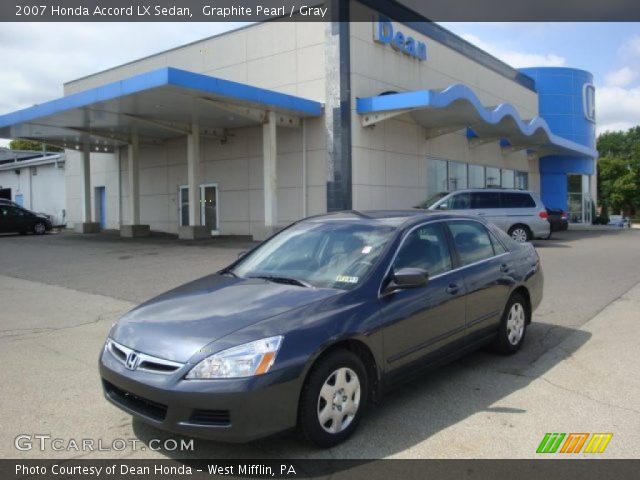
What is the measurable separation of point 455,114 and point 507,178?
11370 mm

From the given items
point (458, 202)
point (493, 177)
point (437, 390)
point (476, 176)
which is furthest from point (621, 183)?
point (437, 390)

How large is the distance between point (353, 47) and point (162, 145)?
10204 mm

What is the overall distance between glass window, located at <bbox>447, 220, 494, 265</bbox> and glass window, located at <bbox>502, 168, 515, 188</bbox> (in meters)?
25.3

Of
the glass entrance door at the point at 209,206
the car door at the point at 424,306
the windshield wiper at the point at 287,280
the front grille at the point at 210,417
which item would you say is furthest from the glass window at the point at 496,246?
the glass entrance door at the point at 209,206

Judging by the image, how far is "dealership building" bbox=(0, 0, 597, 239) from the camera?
17516 mm

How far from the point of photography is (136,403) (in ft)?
11.8

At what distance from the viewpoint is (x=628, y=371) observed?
5.25 m

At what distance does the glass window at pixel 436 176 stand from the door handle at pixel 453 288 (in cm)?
1825

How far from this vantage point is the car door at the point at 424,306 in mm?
4172

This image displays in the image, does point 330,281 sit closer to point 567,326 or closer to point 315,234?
point 315,234

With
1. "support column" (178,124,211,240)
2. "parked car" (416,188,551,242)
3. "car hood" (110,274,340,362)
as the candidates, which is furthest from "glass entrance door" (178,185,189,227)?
"car hood" (110,274,340,362)

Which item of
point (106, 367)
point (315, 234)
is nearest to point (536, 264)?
point (315, 234)

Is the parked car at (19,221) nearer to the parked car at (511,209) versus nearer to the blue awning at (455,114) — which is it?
the blue awning at (455,114)

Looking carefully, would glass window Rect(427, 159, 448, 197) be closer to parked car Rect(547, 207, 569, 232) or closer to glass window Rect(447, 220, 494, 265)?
parked car Rect(547, 207, 569, 232)
